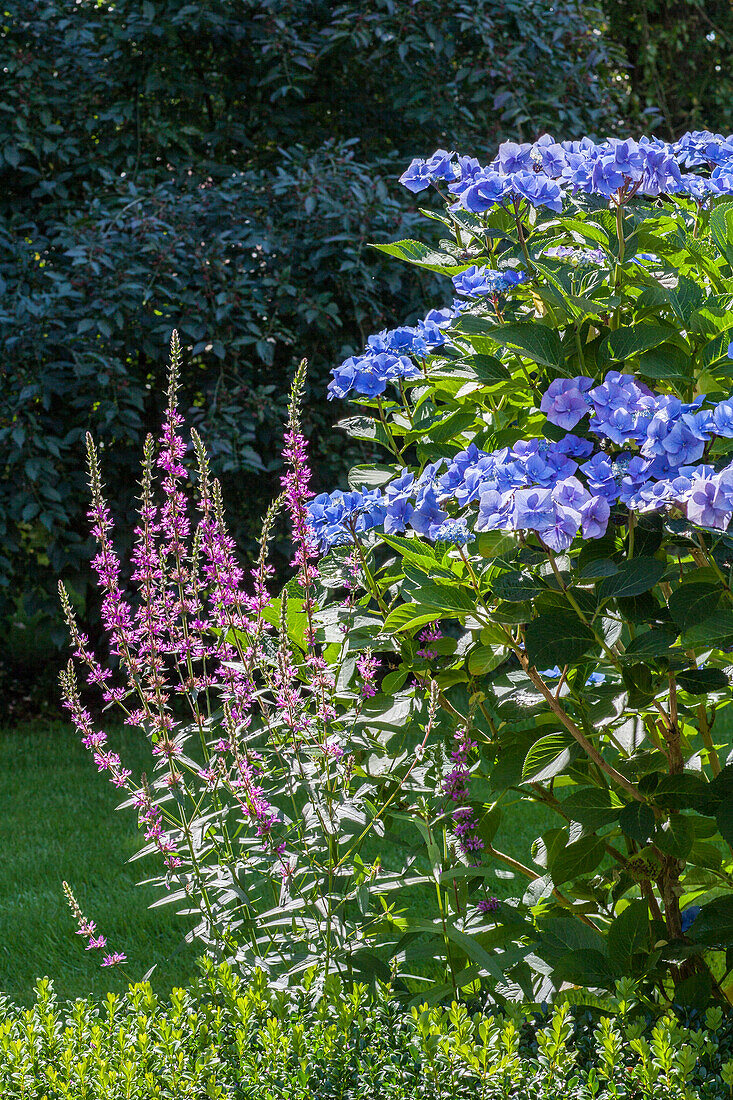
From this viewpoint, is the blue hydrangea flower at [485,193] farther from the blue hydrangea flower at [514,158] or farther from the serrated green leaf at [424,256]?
the serrated green leaf at [424,256]

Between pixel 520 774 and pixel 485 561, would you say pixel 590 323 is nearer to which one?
pixel 485 561

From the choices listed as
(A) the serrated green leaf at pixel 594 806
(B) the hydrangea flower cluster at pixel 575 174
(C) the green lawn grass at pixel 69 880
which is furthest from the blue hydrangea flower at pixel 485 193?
(C) the green lawn grass at pixel 69 880

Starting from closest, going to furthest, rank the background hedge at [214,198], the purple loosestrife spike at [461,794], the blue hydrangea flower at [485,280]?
1. the blue hydrangea flower at [485,280]
2. the purple loosestrife spike at [461,794]
3. the background hedge at [214,198]

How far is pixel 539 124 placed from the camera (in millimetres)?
5840

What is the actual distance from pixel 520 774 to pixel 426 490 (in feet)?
2.09

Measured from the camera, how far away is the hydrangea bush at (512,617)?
176 cm

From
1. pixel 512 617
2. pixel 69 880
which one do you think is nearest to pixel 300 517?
pixel 512 617

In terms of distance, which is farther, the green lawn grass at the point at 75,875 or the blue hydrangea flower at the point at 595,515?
the green lawn grass at the point at 75,875

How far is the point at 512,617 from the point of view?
185 cm

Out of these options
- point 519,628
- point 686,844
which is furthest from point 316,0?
point 686,844

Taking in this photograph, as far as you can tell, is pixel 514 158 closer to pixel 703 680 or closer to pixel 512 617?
pixel 512 617

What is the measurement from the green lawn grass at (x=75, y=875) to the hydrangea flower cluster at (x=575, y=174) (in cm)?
186

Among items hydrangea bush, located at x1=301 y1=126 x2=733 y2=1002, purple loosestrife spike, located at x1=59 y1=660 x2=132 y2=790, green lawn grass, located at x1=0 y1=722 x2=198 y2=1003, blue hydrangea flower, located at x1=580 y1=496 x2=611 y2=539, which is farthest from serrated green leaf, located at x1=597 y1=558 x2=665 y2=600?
green lawn grass, located at x1=0 y1=722 x2=198 y2=1003

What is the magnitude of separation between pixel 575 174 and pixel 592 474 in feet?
2.21
